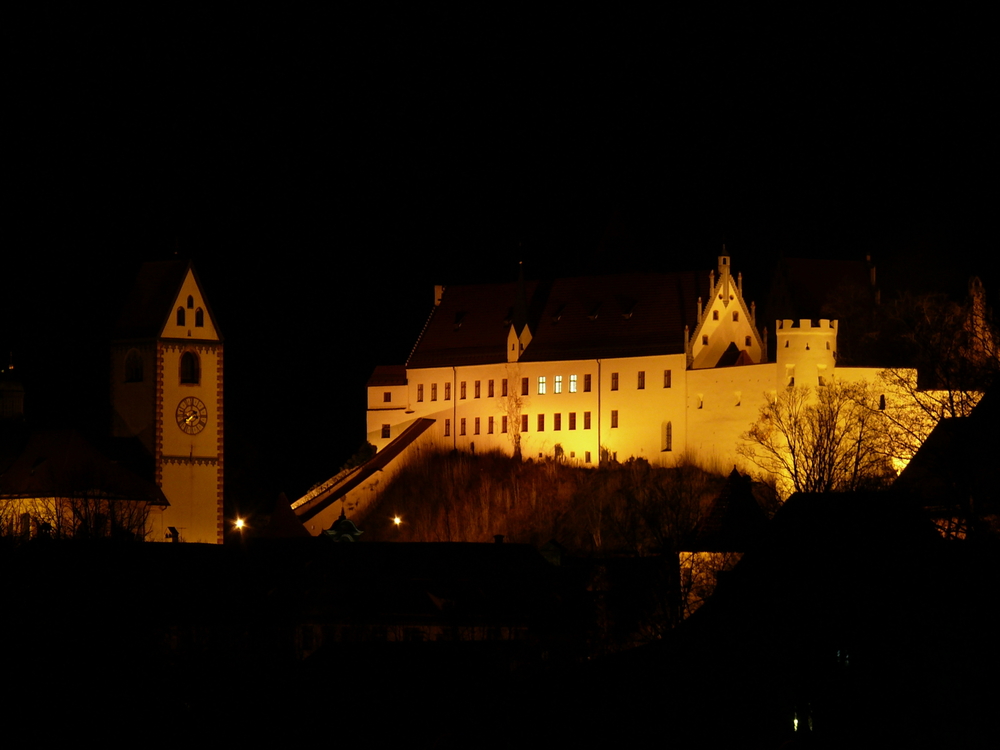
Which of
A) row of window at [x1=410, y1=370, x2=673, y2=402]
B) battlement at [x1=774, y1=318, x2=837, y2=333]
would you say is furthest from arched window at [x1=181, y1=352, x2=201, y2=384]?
battlement at [x1=774, y1=318, x2=837, y2=333]

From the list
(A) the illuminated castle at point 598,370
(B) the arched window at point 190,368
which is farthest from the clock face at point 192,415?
Answer: (A) the illuminated castle at point 598,370

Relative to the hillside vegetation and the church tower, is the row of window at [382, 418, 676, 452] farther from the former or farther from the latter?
the church tower

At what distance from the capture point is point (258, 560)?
280 feet

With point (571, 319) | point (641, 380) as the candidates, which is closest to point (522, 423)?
point (571, 319)

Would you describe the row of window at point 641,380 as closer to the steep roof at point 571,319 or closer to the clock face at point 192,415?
the steep roof at point 571,319

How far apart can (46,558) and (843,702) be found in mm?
36151

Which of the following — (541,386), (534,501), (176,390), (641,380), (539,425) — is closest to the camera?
(176,390)

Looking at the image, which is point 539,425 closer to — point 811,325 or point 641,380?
point 641,380

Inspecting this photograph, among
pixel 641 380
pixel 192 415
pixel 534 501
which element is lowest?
pixel 534 501

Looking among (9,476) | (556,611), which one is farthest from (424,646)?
(9,476)

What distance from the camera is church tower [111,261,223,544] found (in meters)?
98.7

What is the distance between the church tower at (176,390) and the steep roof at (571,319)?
1854 cm

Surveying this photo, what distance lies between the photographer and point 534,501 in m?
107

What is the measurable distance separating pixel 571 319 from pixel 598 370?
6.73 metres
